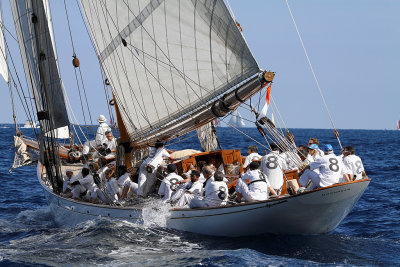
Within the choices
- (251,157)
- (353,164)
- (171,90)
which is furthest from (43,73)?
(353,164)

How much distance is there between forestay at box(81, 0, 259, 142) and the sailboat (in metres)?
0.03

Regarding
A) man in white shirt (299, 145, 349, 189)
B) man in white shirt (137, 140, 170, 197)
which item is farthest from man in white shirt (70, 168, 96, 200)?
man in white shirt (299, 145, 349, 189)

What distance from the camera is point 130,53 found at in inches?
712

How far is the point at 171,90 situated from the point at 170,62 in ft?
2.67

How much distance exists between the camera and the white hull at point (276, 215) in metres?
14.6

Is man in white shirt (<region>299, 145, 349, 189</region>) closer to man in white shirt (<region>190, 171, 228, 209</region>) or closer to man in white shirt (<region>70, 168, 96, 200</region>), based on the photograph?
man in white shirt (<region>190, 171, 228, 209</region>)

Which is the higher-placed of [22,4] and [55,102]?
[22,4]

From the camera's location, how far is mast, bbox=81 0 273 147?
15.6m

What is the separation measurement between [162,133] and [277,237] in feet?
16.5

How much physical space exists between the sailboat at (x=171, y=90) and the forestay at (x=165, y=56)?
0.03m

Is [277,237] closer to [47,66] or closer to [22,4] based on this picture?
[47,66]

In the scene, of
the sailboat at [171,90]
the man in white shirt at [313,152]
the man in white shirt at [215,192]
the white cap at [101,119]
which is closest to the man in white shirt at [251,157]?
the sailboat at [171,90]

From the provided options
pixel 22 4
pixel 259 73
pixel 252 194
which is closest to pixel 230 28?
pixel 259 73

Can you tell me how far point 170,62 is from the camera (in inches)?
677
